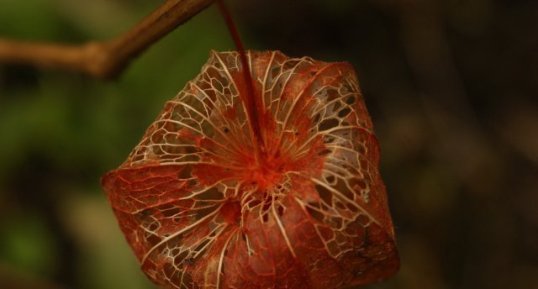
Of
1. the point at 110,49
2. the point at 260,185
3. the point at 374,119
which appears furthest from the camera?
the point at 374,119

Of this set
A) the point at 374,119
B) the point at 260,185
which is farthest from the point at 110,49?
the point at 374,119

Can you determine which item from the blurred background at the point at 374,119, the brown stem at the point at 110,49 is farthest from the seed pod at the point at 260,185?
the blurred background at the point at 374,119

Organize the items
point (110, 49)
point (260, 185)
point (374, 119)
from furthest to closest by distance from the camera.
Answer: point (374, 119) → point (110, 49) → point (260, 185)

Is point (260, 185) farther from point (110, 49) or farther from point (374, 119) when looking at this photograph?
point (374, 119)

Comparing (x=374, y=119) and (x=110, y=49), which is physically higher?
(x=110, y=49)

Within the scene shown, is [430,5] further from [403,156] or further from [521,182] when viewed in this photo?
[521,182]

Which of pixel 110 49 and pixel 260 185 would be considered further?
pixel 110 49

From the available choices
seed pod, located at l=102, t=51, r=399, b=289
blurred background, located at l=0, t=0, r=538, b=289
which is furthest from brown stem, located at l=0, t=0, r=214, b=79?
blurred background, located at l=0, t=0, r=538, b=289
